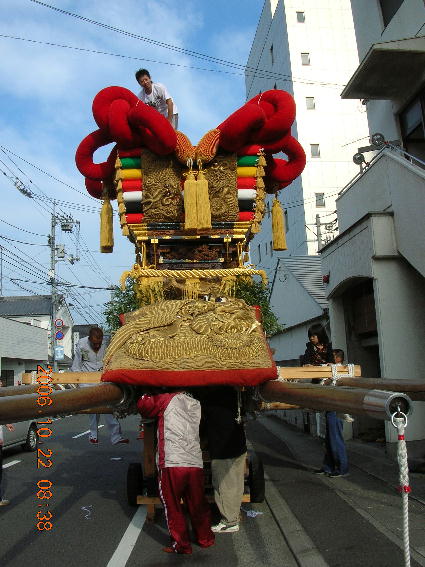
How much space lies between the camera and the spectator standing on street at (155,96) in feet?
22.1

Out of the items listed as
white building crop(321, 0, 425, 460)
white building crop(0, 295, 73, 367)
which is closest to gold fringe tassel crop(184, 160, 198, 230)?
white building crop(321, 0, 425, 460)

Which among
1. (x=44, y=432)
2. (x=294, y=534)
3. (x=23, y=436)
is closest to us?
(x=44, y=432)

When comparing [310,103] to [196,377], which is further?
[310,103]

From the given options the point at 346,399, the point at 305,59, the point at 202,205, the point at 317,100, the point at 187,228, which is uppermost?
the point at 305,59

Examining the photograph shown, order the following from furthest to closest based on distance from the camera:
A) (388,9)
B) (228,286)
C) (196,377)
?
(388,9), (228,286), (196,377)

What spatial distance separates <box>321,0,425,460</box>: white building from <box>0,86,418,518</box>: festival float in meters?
2.67

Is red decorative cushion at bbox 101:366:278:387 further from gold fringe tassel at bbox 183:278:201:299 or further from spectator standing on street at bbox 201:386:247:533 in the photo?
gold fringe tassel at bbox 183:278:201:299

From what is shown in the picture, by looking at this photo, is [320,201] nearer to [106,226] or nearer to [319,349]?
[319,349]

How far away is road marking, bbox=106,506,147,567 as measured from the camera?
4.52m

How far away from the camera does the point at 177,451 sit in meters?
4.11

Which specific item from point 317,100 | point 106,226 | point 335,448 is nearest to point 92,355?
point 106,226

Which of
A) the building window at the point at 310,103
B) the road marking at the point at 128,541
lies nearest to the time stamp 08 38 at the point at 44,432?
the road marking at the point at 128,541

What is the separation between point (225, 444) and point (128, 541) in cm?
147

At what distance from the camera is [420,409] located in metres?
8.41
